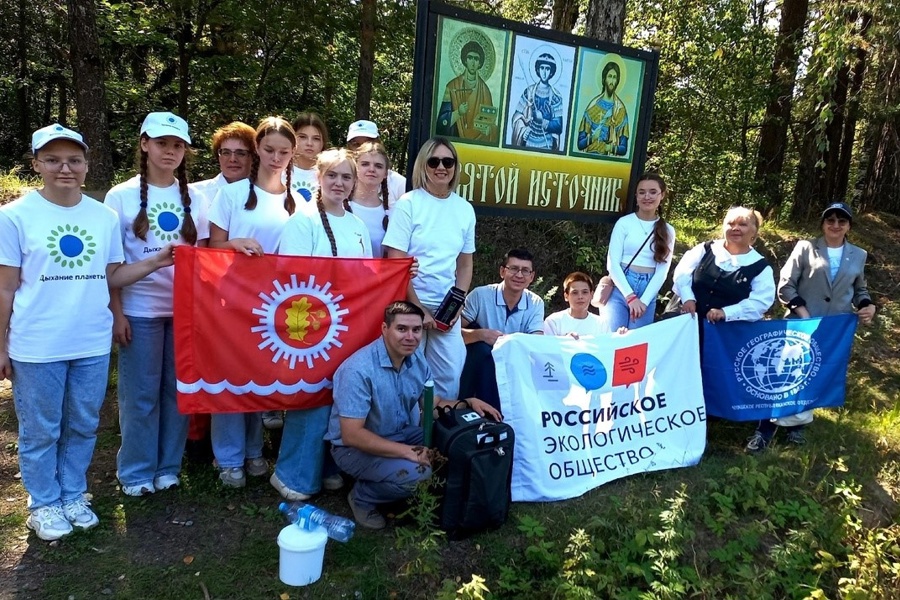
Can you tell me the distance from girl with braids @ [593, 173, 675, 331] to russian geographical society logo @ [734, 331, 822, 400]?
0.84m

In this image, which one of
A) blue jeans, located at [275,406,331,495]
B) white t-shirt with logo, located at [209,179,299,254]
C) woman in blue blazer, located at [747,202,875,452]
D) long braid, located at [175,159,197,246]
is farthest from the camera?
woman in blue blazer, located at [747,202,875,452]

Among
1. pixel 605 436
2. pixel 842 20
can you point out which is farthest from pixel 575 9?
pixel 605 436

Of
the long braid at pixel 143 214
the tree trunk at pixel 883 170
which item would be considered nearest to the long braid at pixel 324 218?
the long braid at pixel 143 214

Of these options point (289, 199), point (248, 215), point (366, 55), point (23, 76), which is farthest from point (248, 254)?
point (23, 76)

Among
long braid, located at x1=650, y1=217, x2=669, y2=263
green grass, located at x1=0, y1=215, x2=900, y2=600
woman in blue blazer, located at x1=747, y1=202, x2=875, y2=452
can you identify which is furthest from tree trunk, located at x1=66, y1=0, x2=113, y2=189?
woman in blue blazer, located at x1=747, y1=202, x2=875, y2=452

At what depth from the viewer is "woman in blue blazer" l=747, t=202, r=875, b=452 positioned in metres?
4.92

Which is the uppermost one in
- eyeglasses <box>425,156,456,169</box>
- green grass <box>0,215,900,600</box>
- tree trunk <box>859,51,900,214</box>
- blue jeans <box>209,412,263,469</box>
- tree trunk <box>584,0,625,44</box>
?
tree trunk <box>584,0,625,44</box>

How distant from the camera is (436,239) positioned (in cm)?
384

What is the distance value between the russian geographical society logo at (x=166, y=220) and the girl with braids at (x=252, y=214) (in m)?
0.18

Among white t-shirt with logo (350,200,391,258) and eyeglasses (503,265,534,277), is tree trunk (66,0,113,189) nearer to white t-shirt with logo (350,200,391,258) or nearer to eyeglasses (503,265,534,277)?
white t-shirt with logo (350,200,391,258)

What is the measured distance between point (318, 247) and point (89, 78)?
5784 millimetres

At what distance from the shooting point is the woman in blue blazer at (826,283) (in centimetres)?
492

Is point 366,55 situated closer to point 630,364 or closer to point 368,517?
point 630,364

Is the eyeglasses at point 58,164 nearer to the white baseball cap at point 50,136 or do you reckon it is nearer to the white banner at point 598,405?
the white baseball cap at point 50,136
